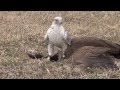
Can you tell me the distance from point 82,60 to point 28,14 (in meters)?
6.66

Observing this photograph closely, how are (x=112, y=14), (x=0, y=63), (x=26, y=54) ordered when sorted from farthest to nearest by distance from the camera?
(x=112, y=14) → (x=26, y=54) → (x=0, y=63)

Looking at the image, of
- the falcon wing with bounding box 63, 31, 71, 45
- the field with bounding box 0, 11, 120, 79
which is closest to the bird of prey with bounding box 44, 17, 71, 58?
the falcon wing with bounding box 63, 31, 71, 45

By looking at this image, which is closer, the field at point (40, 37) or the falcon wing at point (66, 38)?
the field at point (40, 37)

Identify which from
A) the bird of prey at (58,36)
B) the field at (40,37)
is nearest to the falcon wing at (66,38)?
the bird of prey at (58,36)

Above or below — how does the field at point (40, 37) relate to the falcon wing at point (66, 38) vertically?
below

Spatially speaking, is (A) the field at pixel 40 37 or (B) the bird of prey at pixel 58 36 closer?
(A) the field at pixel 40 37

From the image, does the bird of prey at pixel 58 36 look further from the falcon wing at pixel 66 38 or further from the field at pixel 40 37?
the field at pixel 40 37

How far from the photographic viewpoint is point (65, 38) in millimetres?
10547

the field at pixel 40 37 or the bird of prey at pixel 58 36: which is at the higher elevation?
the bird of prey at pixel 58 36

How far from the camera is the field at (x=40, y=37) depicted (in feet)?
31.4

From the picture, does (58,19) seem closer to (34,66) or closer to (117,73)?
(34,66)

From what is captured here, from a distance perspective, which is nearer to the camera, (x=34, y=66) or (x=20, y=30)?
(x=34, y=66)

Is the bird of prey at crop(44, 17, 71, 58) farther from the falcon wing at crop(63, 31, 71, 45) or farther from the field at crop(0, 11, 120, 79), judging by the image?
the field at crop(0, 11, 120, 79)

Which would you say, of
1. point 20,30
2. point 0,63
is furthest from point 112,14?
point 0,63
